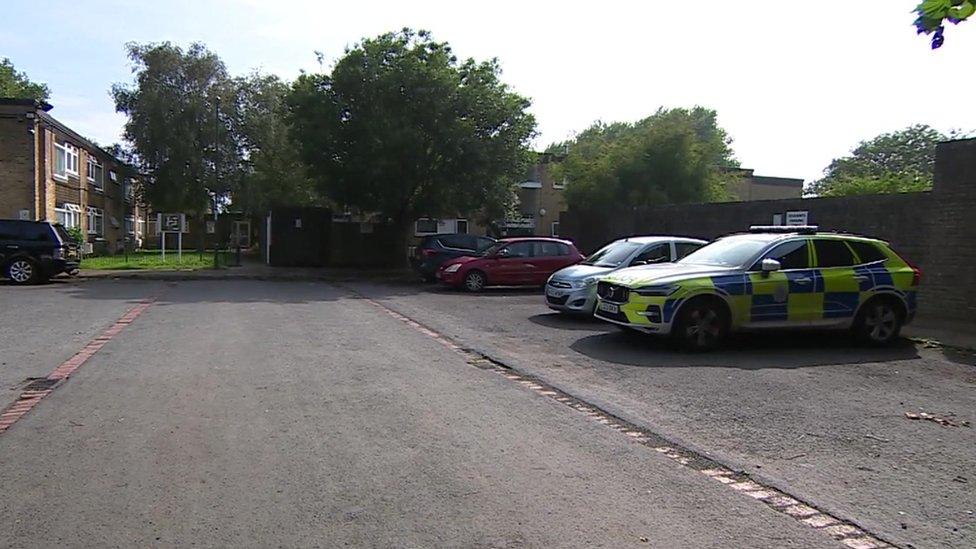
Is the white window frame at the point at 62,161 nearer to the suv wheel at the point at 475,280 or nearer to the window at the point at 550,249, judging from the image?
the suv wheel at the point at 475,280

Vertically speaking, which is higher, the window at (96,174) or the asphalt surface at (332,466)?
the window at (96,174)

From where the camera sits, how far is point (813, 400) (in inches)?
304

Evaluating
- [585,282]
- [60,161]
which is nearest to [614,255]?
[585,282]

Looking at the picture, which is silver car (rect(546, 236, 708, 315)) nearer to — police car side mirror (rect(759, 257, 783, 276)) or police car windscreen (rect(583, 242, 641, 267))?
police car windscreen (rect(583, 242, 641, 267))

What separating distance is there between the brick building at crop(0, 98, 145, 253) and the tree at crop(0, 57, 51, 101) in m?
6.70

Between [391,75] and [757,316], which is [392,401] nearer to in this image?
[757,316]

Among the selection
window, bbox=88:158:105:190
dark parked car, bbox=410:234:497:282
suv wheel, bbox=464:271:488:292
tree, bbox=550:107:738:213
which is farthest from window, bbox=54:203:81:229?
tree, bbox=550:107:738:213

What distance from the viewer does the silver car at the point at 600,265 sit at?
13438 millimetres

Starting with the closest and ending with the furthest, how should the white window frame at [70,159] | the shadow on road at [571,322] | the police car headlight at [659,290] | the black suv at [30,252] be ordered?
1. the police car headlight at [659,290]
2. the shadow on road at [571,322]
3. the black suv at [30,252]
4. the white window frame at [70,159]

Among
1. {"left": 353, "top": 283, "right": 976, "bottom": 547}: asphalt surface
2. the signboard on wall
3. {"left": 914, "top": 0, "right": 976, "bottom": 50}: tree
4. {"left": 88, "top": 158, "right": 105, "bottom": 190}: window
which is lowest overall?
{"left": 353, "top": 283, "right": 976, "bottom": 547}: asphalt surface

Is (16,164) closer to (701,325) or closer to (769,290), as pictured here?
(701,325)

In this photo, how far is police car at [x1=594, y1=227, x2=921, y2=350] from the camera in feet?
33.6

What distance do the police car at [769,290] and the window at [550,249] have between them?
28.8 ft

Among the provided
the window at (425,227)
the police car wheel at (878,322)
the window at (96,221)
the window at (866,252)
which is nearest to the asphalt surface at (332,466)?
the police car wheel at (878,322)
